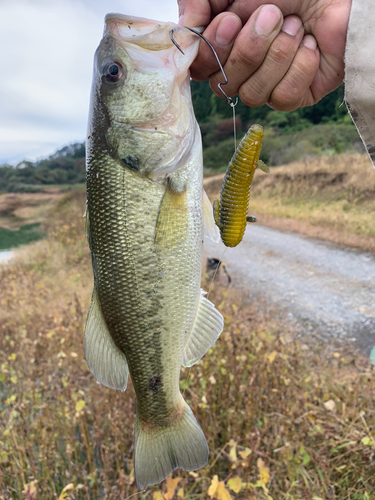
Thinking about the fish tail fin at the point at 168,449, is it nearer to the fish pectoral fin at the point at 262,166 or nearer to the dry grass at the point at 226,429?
the dry grass at the point at 226,429

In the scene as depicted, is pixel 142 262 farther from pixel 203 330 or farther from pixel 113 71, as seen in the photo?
pixel 113 71

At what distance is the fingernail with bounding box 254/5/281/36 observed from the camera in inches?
61.3

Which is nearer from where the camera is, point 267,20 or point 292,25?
point 267,20

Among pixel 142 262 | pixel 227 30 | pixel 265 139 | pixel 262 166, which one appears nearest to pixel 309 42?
pixel 227 30

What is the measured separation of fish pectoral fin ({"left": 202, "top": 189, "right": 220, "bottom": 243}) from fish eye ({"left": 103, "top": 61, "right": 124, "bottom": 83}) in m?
0.66

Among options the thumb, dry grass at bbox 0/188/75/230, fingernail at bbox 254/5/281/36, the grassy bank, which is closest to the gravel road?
the grassy bank

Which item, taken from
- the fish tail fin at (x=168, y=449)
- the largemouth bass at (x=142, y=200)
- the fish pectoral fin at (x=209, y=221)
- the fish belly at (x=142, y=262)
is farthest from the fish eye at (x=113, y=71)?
the fish tail fin at (x=168, y=449)

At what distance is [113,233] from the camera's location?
4.84ft

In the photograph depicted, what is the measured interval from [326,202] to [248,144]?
15882mm

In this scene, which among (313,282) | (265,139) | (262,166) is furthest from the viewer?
(265,139)

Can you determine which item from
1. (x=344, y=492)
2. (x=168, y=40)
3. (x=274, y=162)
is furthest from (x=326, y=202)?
(x=168, y=40)

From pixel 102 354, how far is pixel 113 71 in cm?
132

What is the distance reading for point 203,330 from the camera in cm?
171

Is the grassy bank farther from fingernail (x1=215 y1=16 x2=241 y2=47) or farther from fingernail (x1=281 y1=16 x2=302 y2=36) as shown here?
fingernail (x1=215 y1=16 x2=241 y2=47)
